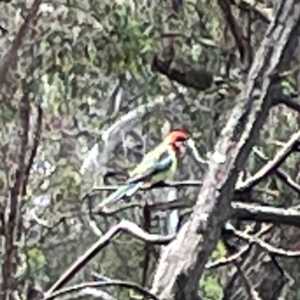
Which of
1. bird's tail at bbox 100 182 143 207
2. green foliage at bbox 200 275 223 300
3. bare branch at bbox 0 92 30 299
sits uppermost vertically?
bird's tail at bbox 100 182 143 207

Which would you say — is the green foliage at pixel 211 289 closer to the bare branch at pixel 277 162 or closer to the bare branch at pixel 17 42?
the bare branch at pixel 17 42

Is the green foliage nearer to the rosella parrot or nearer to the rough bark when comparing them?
the rosella parrot

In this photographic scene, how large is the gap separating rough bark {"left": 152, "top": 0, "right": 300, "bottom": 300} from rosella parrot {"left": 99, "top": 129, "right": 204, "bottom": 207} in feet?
3.26

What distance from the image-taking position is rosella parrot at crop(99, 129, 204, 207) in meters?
2.48

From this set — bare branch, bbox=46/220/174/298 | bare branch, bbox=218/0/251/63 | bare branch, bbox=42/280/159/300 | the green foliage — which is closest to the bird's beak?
bare branch, bbox=218/0/251/63

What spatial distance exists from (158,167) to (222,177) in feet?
4.00

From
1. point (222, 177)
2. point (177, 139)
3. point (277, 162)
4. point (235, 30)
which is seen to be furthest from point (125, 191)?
point (222, 177)

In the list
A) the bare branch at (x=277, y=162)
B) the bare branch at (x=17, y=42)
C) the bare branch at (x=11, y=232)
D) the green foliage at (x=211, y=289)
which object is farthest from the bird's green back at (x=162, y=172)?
the bare branch at (x=277, y=162)

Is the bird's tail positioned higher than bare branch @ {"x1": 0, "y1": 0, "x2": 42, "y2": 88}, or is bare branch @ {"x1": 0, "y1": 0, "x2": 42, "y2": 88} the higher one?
bare branch @ {"x1": 0, "y1": 0, "x2": 42, "y2": 88}

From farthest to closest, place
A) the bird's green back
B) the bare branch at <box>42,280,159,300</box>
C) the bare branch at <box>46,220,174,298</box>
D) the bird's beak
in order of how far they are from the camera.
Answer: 1. the bird's green back
2. the bird's beak
3. the bare branch at <box>46,220,174,298</box>
4. the bare branch at <box>42,280,159,300</box>

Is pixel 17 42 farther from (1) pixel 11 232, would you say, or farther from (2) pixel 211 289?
(2) pixel 211 289

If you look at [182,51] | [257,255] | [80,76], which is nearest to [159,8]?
[182,51]

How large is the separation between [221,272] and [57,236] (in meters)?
0.97

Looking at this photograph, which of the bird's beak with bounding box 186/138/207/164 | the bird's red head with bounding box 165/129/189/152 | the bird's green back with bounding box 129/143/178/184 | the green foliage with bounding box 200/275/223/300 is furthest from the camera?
the green foliage with bounding box 200/275/223/300
